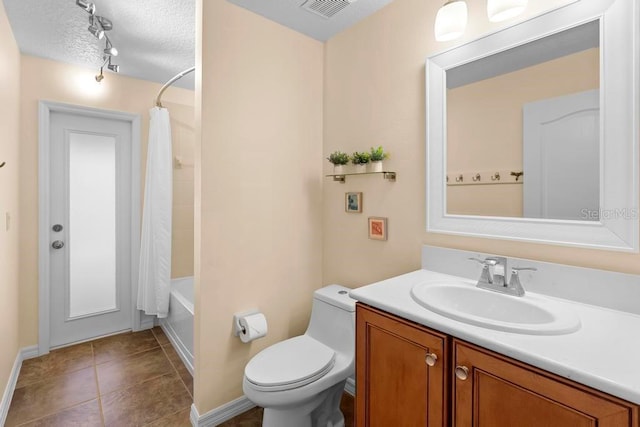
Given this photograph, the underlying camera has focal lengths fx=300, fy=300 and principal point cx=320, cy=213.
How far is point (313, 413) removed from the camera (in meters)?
1.67

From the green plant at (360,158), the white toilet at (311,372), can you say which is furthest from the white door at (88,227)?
the green plant at (360,158)

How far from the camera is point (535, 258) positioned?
1.26m

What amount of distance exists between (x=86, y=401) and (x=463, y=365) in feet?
7.62

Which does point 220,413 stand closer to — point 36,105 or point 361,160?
point 361,160

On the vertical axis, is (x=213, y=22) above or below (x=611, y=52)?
above

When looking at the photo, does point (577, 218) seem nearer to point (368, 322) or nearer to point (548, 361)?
point (548, 361)

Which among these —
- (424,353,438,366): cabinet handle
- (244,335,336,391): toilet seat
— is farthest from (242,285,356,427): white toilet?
(424,353,438,366): cabinet handle

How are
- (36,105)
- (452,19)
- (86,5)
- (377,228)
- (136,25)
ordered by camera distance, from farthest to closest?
(36,105)
(136,25)
(377,228)
(86,5)
(452,19)

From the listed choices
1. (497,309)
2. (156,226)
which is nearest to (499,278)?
(497,309)

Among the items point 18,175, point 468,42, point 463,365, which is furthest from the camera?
point 18,175

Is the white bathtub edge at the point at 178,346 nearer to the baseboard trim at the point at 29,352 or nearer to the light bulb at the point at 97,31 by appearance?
the baseboard trim at the point at 29,352

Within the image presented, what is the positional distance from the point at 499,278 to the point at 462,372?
21.0 inches

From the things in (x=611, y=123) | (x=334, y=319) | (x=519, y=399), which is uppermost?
(x=611, y=123)

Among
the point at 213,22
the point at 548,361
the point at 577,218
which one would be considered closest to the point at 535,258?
the point at 577,218
